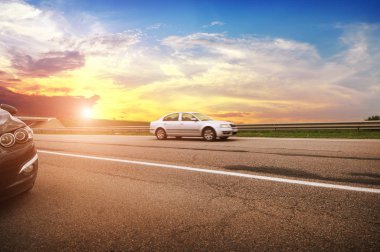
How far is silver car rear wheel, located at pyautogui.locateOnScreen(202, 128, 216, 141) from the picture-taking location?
44.3 ft

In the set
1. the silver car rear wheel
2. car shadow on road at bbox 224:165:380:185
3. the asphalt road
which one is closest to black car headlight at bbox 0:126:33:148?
the asphalt road

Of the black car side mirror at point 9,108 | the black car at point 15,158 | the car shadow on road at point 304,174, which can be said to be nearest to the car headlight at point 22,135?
the black car at point 15,158

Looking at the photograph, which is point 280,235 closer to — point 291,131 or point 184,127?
point 184,127

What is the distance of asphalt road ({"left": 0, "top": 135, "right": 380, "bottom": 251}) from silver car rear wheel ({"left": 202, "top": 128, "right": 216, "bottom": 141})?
24.7ft

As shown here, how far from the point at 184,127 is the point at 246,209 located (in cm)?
1116

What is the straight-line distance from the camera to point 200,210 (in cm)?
342

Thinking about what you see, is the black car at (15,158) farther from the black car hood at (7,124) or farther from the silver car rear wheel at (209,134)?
the silver car rear wheel at (209,134)

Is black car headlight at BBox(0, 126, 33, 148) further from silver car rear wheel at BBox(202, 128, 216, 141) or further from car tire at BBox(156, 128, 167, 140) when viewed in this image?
car tire at BBox(156, 128, 167, 140)

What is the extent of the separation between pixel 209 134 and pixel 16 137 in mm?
10579

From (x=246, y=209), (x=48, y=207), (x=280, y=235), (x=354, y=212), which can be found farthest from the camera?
(x=48, y=207)

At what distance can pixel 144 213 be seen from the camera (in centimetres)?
337

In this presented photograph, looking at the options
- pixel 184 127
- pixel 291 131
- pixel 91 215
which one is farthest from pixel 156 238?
pixel 291 131

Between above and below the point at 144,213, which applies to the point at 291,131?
above

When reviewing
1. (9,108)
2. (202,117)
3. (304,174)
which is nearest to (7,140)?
(9,108)
